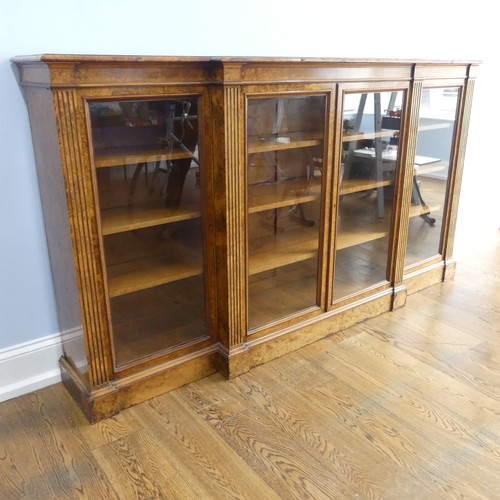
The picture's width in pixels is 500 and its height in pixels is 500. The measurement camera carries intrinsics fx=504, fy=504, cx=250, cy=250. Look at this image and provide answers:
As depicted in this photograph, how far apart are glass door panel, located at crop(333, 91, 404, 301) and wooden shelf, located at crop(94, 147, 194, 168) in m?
0.77

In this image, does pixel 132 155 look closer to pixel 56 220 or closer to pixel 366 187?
pixel 56 220

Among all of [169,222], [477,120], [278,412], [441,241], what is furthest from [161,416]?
[477,120]

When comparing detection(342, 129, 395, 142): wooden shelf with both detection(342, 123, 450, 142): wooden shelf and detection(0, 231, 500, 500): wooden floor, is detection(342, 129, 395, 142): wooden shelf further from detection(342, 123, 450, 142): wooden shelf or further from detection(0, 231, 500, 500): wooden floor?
detection(0, 231, 500, 500): wooden floor

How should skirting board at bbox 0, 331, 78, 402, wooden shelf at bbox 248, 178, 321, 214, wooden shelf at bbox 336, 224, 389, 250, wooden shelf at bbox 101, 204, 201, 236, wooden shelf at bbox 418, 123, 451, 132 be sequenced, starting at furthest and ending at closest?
1. wooden shelf at bbox 418, 123, 451, 132
2. wooden shelf at bbox 336, 224, 389, 250
3. wooden shelf at bbox 248, 178, 321, 214
4. skirting board at bbox 0, 331, 78, 402
5. wooden shelf at bbox 101, 204, 201, 236

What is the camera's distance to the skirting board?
1955 millimetres

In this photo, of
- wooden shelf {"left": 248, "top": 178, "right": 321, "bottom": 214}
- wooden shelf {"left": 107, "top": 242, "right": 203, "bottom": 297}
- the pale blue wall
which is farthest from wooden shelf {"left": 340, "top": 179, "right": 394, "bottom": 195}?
wooden shelf {"left": 107, "top": 242, "right": 203, "bottom": 297}

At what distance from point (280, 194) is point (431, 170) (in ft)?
3.41

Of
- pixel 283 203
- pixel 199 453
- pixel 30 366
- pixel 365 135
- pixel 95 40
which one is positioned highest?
pixel 95 40

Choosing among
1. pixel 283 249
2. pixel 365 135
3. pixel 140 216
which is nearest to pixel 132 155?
pixel 140 216

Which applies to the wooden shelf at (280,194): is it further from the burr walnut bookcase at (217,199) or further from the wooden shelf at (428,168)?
the wooden shelf at (428,168)

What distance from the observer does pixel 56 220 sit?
69.4 inches

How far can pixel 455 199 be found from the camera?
2848 millimetres

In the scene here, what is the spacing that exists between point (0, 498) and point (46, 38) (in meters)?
1.49

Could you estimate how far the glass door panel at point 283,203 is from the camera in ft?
6.55
